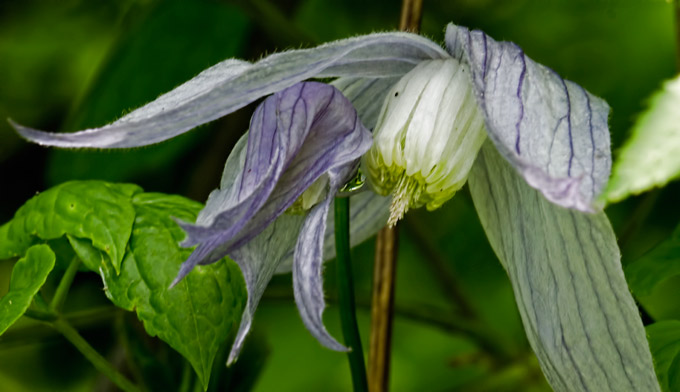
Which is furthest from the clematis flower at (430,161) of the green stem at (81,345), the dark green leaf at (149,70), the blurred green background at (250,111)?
the dark green leaf at (149,70)

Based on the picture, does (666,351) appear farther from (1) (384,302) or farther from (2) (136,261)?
(2) (136,261)

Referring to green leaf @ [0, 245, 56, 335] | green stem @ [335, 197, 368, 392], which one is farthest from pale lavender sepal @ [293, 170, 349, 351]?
green leaf @ [0, 245, 56, 335]

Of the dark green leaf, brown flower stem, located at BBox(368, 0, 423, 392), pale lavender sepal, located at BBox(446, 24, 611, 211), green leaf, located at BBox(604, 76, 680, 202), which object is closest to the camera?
green leaf, located at BBox(604, 76, 680, 202)

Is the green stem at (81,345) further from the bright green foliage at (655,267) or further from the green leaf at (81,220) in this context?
the bright green foliage at (655,267)

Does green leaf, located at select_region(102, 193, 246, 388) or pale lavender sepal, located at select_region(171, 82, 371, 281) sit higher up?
pale lavender sepal, located at select_region(171, 82, 371, 281)

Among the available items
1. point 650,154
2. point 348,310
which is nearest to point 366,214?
point 348,310

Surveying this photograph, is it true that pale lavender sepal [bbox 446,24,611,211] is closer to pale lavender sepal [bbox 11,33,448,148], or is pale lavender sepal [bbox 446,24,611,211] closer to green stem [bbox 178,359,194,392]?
pale lavender sepal [bbox 11,33,448,148]
